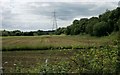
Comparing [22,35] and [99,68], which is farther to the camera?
[22,35]

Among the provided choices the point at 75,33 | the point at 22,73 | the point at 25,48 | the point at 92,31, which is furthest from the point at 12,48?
the point at 75,33

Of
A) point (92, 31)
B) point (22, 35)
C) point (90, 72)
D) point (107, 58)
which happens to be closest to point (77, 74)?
point (90, 72)

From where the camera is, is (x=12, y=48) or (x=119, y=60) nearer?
(x=119, y=60)

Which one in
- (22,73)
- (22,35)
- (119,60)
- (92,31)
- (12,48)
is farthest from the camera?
(22,35)

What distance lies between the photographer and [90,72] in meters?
5.03

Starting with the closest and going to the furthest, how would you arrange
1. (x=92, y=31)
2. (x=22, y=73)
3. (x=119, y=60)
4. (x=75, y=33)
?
1. (x=119, y=60)
2. (x=22, y=73)
3. (x=92, y=31)
4. (x=75, y=33)

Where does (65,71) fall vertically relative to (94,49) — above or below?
below

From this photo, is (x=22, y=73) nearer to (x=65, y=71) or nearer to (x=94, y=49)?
(x=65, y=71)

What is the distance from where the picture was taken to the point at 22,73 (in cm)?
533

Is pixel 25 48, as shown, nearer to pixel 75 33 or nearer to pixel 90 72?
pixel 90 72

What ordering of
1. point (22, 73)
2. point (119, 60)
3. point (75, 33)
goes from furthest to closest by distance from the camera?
point (75, 33) → point (22, 73) → point (119, 60)

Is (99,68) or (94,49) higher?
(94,49)

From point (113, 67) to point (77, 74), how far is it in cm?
63

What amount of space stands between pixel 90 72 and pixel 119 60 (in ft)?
1.72
